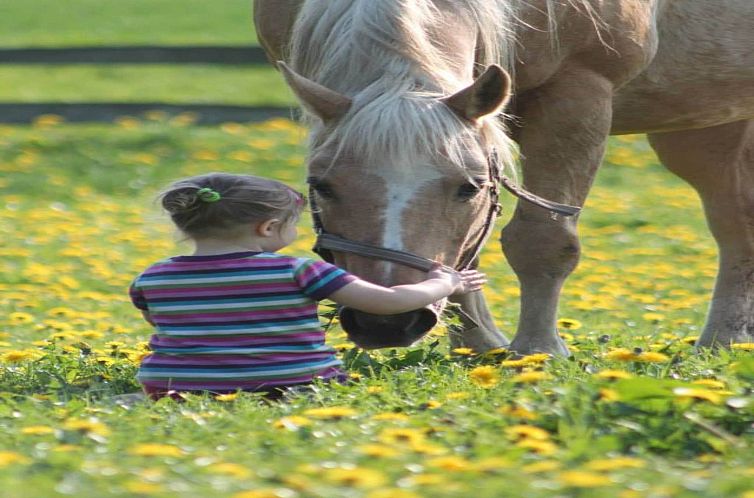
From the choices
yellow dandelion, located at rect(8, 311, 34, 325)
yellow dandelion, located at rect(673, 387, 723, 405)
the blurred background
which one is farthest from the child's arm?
the blurred background

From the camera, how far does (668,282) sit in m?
8.30

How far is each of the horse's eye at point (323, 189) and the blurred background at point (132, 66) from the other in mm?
12514

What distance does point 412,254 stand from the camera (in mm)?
3816

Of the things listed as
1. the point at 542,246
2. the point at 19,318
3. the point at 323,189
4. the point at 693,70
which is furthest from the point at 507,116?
the point at 19,318

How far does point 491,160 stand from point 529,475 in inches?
65.6

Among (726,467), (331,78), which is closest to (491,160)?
(331,78)

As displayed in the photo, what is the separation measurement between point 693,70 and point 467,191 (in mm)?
2004

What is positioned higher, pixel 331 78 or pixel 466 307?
pixel 331 78

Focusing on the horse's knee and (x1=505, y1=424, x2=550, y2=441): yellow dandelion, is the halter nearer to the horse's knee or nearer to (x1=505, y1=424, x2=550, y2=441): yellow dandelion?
the horse's knee

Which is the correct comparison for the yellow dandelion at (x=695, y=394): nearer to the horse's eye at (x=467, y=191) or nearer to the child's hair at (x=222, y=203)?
the horse's eye at (x=467, y=191)

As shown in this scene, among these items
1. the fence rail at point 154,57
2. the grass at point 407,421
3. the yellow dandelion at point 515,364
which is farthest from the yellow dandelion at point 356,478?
the fence rail at point 154,57

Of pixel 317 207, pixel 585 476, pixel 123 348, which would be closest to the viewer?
pixel 585 476

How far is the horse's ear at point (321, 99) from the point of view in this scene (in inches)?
155

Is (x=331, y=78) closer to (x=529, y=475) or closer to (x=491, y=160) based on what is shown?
(x=491, y=160)
